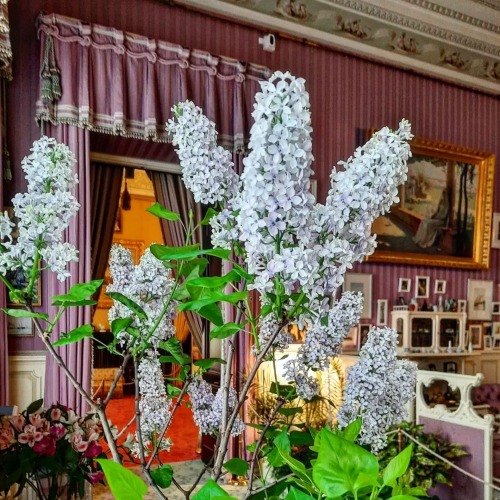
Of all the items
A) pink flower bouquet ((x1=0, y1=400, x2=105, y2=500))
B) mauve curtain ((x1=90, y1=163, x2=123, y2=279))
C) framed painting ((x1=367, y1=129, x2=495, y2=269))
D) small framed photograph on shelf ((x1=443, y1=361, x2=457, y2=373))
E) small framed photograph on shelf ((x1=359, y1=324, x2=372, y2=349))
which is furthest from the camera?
small framed photograph on shelf ((x1=443, y1=361, x2=457, y2=373))

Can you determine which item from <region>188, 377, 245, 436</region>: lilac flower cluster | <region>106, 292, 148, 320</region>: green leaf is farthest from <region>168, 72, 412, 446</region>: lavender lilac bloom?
<region>188, 377, 245, 436</region>: lilac flower cluster

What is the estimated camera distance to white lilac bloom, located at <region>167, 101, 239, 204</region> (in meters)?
0.88

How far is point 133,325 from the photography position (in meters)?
0.97

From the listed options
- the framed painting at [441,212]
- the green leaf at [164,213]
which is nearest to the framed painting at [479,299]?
the framed painting at [441,212]

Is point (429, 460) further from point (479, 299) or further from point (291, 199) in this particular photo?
point (479, 299)

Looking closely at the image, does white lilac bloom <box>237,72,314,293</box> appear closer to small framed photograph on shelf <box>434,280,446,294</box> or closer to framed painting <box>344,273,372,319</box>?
framed painting <box>344,273,372,319</box>

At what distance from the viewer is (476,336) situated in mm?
7254

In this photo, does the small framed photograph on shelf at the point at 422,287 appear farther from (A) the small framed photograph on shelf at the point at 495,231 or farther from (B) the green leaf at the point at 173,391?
(B) the green leaf at the point at 173,391

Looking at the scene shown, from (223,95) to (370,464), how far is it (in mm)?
5035

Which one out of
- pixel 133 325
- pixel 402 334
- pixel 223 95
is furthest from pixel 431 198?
pixel 133 325

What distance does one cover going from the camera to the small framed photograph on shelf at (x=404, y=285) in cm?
665

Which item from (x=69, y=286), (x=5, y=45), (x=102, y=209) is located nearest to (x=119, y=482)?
(x=69, y=286)

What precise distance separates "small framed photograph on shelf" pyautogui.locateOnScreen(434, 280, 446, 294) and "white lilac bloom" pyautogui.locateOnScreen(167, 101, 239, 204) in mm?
6470

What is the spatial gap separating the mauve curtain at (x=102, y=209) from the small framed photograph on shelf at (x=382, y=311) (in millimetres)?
3057
